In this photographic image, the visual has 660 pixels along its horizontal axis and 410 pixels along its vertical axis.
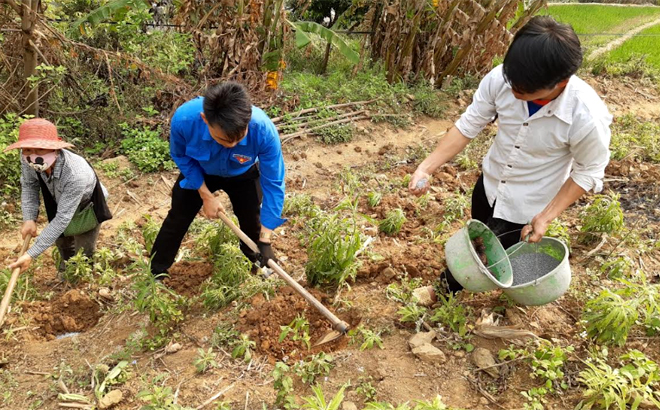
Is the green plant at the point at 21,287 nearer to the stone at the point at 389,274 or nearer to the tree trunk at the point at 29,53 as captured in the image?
the tree trunk at the point at 29,53

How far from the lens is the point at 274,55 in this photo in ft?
18.7

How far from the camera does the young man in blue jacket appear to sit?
2.23m

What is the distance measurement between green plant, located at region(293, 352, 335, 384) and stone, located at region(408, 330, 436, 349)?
45cm

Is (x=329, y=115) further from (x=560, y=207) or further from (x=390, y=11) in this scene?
(x=560, y=207)

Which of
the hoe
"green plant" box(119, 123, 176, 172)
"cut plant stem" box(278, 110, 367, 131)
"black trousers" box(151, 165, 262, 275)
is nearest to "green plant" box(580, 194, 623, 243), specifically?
the hoe

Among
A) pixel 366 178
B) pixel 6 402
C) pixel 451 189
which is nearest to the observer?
pixel 6 402

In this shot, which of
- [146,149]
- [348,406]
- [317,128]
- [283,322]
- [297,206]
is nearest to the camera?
[348,406]

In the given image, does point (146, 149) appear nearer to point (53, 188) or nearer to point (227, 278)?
point (53, 188)

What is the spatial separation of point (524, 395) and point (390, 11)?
5.68 meters

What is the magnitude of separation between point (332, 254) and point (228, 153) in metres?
0.89

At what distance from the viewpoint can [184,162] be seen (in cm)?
266

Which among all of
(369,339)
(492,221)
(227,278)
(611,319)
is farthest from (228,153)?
(611,319)

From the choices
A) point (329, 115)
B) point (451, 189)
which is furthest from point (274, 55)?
point (451, 189)

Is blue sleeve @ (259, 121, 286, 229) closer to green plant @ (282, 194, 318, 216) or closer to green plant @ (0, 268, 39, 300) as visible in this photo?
green plant @ (282, 194, 318, 216)
